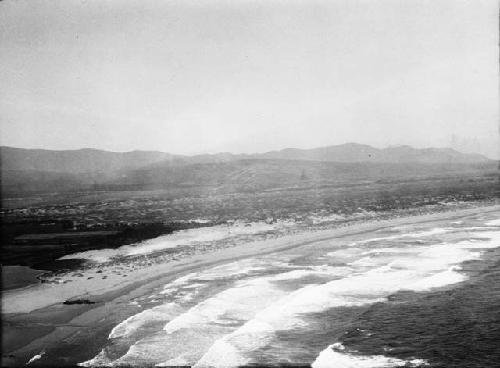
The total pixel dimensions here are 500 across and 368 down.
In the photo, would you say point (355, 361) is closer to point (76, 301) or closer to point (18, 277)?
point (76, 301)

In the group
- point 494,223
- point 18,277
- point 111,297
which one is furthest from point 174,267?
point 494,223

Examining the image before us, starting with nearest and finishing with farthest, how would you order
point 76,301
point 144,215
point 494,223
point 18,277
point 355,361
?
1. point 355,361
2. point 76,301
3. point 18,277
4. point 494,223
5. point 144,215

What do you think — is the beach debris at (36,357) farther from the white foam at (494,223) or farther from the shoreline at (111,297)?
the white foam at (494,223)

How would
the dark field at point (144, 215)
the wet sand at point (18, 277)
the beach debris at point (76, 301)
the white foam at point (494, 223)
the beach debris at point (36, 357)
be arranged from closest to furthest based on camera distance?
the beach debris at point (36, 357)
the beach debris at point (76, 301)
the wet sand at point (18, 277)
the dark field at point (144, 215)
the white foam at point (494, 223)

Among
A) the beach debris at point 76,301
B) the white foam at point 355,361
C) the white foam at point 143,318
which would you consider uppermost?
the beach debris at point 76,301

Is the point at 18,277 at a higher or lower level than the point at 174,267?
higher

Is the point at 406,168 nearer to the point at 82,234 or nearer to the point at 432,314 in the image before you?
the point at 82,234

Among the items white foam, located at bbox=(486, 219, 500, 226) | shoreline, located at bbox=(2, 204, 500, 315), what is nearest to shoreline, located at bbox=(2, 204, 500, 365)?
shoreline, located at bbox=(2, 204, 500, 315)

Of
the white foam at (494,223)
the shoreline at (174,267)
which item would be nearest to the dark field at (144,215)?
the shoreline at (174,267)
